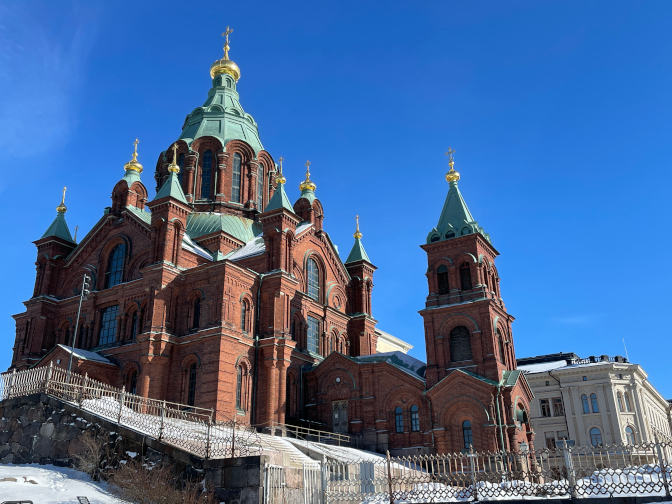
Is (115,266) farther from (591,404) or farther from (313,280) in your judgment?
(591,404)

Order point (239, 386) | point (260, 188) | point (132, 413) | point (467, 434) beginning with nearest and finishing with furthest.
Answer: point (132, 413) → point (467, 434) → point (239, 386) → point (260, 188)

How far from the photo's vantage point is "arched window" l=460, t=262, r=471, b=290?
1308 inches

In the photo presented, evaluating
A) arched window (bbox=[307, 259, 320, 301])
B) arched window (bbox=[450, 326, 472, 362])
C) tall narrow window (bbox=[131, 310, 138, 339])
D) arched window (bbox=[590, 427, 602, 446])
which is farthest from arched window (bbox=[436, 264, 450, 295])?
arched window (bbox=[590, 427, 602, 446])

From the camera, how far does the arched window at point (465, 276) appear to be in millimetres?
33219

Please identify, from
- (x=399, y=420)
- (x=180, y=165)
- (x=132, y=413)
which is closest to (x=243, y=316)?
(x=399, y=420)

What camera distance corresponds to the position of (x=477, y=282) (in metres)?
32.5

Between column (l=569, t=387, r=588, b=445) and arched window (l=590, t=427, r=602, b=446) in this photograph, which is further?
column (l=569, t=387, r=588, b=445)

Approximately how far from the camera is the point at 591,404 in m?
49.4

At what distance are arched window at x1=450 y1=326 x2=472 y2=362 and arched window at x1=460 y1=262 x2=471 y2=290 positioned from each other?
2377 mm

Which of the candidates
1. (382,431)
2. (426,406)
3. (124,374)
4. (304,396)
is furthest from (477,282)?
(124,374)

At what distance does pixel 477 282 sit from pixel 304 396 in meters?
11.4

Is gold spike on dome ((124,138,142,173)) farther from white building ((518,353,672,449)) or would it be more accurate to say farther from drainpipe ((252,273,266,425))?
white building ((518,353,672,449))

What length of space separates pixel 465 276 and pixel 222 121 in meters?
22.4

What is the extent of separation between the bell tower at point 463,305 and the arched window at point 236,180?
14.8 meters
